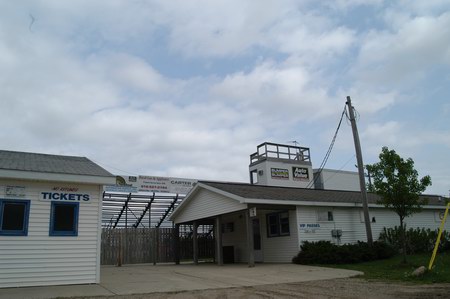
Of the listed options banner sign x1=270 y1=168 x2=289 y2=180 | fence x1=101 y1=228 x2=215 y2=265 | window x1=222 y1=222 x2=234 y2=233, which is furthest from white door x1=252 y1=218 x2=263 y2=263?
banner sign x1=270 y1=168 x2=289 y2=180

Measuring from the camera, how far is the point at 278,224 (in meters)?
20.3

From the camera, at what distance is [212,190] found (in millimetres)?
20844

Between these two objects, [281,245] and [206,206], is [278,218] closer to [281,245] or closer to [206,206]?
[281,245]

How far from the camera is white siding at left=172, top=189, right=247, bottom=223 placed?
19520 mm

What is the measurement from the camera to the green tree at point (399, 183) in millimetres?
15930

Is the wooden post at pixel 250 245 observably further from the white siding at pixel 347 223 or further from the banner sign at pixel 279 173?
the banner sign at pixel 279 173

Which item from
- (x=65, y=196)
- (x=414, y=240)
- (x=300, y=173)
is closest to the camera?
(x=65, y=196)

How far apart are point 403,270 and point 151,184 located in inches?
655

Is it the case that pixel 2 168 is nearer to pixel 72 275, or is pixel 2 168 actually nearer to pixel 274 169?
→ pixel 72 275

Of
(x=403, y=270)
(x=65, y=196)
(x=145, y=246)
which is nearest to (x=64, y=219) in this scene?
(x=65, y=196)

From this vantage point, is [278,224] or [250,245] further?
[278,224]

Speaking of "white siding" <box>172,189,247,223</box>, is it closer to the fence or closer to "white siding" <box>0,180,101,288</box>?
the fence

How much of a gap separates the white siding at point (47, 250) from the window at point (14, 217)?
0.37 ft

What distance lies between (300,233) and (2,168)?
12.5m
